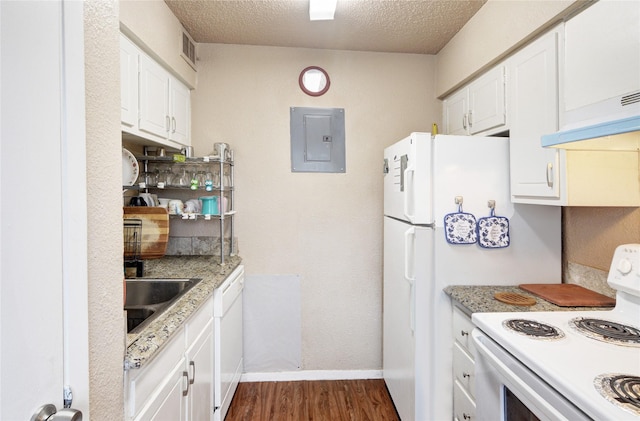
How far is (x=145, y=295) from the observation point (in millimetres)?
1751

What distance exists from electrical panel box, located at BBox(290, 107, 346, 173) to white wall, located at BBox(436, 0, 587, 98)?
2.79 feet

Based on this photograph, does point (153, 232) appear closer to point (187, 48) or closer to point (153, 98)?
point (153, 98)

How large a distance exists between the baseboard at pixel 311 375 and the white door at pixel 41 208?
2.01 metres

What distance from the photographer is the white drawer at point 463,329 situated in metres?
1.50

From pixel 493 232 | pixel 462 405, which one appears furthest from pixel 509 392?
pixel 493 232

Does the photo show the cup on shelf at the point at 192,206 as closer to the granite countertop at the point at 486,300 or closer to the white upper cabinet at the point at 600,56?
the granite countertop at the point at 486,300

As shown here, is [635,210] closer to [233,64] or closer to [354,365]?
[354,365]

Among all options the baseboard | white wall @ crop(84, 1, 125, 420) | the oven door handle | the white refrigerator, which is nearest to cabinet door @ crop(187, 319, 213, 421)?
white wall @ crop(84, 1, 125, 420)

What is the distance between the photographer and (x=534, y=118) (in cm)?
152

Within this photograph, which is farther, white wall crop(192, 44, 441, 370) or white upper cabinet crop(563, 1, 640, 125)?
white wall crop(192, 44, 441, 370)

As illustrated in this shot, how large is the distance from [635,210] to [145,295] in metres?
2.46

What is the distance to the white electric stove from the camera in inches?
32.2

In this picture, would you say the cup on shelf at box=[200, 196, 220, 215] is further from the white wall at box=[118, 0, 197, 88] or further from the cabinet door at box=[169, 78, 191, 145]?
the white wall at box=[118, 0, 197, 88]

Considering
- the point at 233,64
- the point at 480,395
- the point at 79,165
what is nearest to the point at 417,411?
the point at 480,395
